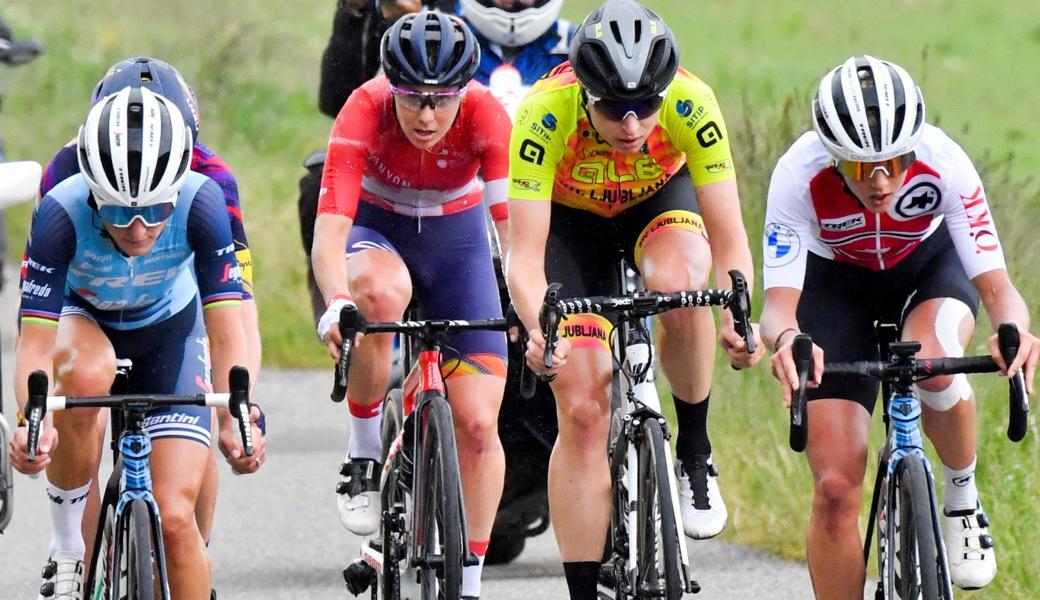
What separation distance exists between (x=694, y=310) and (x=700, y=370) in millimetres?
257

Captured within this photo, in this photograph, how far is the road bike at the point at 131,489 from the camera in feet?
19.9

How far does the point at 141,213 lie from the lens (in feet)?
21.1

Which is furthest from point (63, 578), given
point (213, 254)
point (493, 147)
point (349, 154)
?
point (493, 147)

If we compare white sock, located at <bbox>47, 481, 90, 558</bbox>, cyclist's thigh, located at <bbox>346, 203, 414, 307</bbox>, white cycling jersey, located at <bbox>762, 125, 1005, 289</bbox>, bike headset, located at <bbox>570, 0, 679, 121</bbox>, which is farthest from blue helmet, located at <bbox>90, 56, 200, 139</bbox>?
white cycling jersey, located at <bbox>762, 125, 1005, 289</bbox>

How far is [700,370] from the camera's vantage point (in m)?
7.57

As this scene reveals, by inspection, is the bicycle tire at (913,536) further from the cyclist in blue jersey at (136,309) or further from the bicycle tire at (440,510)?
the cyclist in blue jersey at (136,309)

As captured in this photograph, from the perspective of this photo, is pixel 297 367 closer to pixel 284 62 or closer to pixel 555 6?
pixel 555 6

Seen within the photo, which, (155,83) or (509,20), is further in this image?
(509,20)

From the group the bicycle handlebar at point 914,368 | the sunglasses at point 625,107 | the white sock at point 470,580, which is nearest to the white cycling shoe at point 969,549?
the bicycle handlebar at point 914,368

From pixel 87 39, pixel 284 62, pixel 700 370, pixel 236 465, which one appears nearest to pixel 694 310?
pixel 700 370

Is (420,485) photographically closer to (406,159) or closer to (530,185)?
(530,185)

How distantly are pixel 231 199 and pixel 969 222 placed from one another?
2.53 meters

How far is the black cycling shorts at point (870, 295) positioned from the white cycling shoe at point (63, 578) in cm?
256

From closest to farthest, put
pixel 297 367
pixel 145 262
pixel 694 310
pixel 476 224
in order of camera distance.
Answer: pixel 145 262 → pixel 694 310 → pixel 476 224 → pixel 297 367
